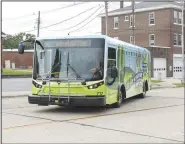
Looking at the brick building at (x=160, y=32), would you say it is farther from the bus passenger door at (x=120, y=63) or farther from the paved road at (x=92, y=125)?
the paved road at (x=92, y=125)

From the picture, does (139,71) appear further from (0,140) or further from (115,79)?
(0,140)

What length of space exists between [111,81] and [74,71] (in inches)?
58.5

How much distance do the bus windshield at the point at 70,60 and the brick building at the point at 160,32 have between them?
117 ft

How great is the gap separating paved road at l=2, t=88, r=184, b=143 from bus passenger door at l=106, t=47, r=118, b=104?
49cm

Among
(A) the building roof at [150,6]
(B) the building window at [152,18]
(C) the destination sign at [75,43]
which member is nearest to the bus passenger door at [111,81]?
(C) the destination sign at [75,43]

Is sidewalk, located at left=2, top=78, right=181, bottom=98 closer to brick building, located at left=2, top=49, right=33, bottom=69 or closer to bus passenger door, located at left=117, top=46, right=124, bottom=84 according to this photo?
bus passenger door, located at left=117, top=46, right=124, bottom=84

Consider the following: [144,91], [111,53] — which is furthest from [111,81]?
[144,91]

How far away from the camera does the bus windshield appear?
499 inches

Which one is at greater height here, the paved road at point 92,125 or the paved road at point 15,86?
the paved road at point 92,125

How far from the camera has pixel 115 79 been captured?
1395cm

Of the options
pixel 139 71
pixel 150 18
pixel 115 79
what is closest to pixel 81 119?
pixel 115 79

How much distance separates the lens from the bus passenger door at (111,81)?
13.1m

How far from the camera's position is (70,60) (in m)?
12.9

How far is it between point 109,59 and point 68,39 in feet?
5.12
